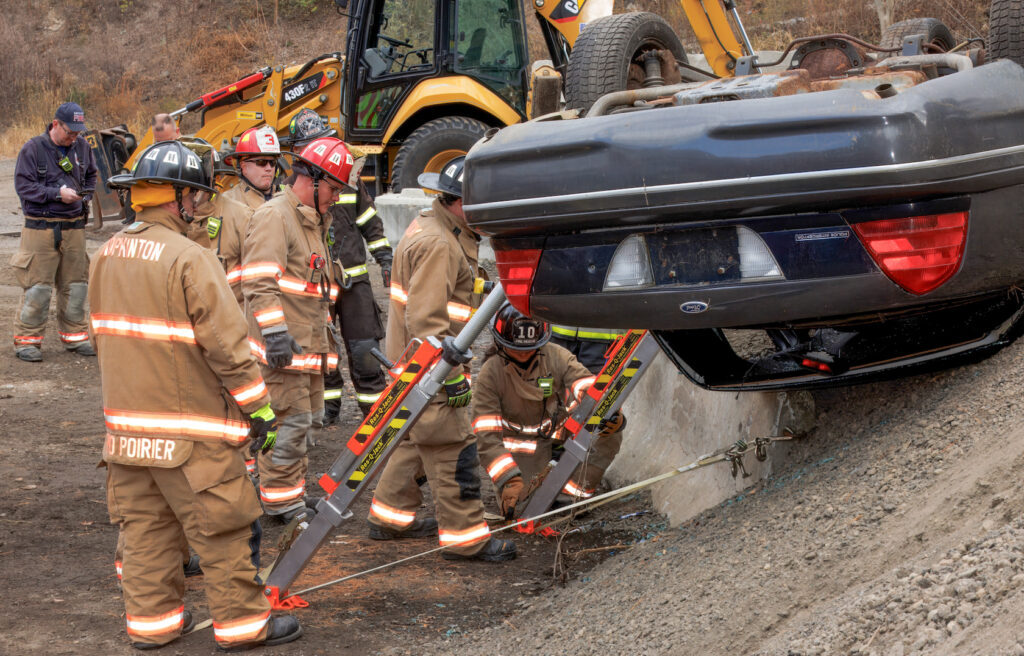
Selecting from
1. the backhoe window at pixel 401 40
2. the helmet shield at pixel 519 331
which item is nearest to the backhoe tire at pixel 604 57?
the helmet shield at pixel 519 331

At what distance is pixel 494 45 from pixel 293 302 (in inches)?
286

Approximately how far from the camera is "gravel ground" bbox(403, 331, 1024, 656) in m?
2.59

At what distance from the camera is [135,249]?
403 cm

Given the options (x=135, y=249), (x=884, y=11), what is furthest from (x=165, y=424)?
(x=884, y=11)

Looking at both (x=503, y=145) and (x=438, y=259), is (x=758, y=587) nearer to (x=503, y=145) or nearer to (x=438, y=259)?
(x=503, y=145)

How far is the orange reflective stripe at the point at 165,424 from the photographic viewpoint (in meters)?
4.00

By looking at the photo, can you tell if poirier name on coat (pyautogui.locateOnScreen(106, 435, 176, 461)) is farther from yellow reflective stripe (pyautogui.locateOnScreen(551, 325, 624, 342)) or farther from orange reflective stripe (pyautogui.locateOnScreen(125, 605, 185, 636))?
yellow reflective stripe (pyautogui.locateOnScreen(551, 325, 624, 342))

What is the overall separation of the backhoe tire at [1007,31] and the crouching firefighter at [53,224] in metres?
7.45

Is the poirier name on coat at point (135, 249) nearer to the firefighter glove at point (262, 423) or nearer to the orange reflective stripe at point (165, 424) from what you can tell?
the orange reflective stripe at point (165, 424)

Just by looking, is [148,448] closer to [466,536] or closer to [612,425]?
[466,536]

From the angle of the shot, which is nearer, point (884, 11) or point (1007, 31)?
point (1007, 31)

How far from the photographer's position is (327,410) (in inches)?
310

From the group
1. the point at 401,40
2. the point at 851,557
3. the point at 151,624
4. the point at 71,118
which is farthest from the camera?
the point at 401,40

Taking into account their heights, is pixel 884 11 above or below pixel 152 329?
above
